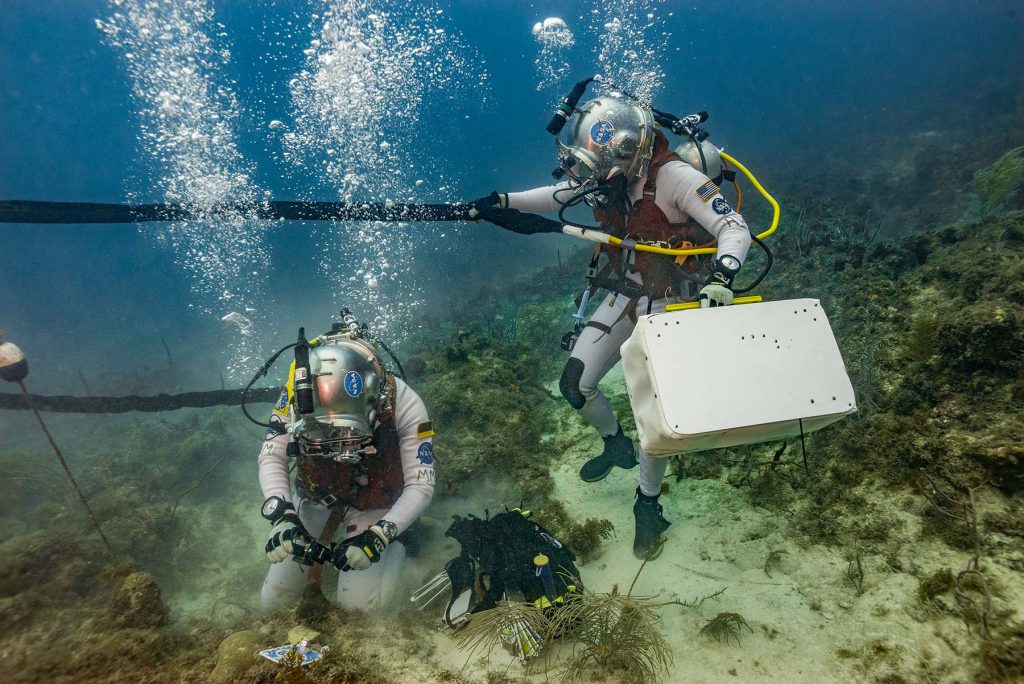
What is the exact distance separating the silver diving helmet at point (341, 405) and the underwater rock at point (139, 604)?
1.35 m

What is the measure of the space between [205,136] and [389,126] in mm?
41993

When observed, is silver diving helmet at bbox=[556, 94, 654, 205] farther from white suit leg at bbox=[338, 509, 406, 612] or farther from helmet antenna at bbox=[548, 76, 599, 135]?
white suit leg at bbox=[338, 509, 406, 612]

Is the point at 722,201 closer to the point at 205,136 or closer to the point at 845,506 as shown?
the point at 845,506

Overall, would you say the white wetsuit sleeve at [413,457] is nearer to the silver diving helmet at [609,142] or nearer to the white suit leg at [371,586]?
the white suit leg at [371,586]

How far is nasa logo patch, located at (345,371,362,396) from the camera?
3129 millimetres

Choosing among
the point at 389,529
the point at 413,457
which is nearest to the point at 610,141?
the point at 413,457

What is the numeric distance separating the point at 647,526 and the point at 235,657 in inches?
110

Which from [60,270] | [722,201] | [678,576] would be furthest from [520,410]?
[60,270]

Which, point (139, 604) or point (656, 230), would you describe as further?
point (656, 230)

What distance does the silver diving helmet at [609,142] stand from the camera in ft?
11.4

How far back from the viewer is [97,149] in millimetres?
68688

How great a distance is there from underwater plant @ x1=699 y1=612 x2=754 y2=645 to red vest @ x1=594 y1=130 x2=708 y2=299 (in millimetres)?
2323

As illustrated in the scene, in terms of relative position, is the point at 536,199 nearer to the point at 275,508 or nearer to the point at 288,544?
the point at 275,508

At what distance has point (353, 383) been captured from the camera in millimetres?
3152
